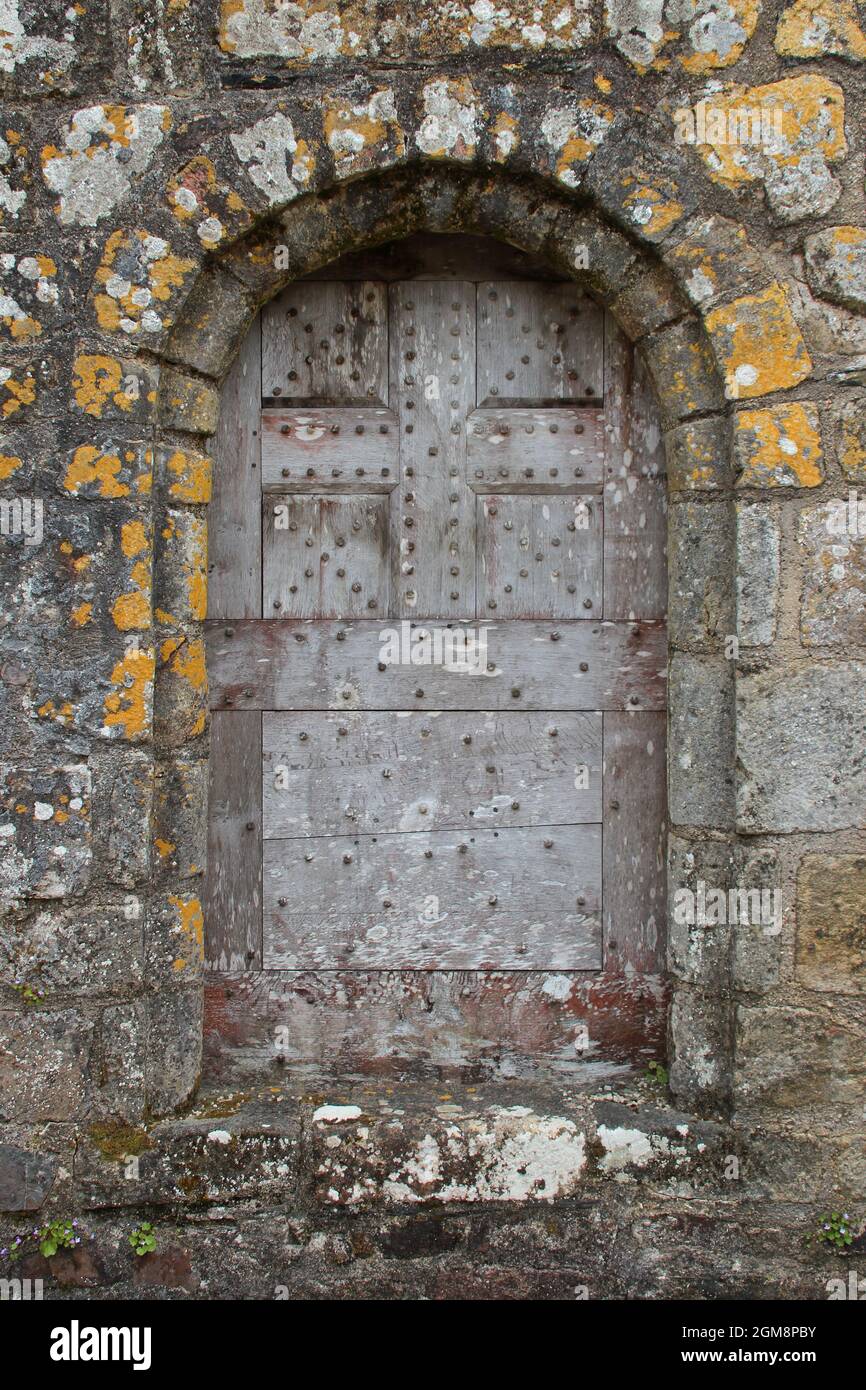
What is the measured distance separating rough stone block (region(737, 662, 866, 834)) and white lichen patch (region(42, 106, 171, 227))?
196 centimetres

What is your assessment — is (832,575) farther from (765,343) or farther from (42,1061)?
(42,1061)

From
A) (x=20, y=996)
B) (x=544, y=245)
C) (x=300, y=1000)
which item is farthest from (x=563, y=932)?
(x=544, y=245)

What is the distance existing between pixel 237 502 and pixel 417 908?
1.25 m

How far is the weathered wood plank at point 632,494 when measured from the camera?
2.79 meters

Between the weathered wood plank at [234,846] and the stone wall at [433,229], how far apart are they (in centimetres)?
21

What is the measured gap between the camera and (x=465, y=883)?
2.83m

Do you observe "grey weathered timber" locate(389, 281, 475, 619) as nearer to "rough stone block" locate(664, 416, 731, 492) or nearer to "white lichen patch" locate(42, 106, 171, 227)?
"rough stone block" locate(664, 416, 731, 492)

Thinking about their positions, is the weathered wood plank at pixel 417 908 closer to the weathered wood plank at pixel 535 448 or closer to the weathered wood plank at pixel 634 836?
the weathered wood plank at pixel 634 836

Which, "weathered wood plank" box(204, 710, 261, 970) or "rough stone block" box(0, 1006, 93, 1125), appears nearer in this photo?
"rough stone block" box(0, 1006, 93, 1125)

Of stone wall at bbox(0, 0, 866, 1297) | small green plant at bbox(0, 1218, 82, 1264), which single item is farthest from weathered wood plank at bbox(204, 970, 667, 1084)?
small green plant at bbox(0, 1218, 82, 1264)

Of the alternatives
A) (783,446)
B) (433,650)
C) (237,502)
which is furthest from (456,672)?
(783,446)

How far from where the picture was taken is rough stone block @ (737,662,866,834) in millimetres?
2486

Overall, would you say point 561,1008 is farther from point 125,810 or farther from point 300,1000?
point 125,810

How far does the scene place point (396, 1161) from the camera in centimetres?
255
